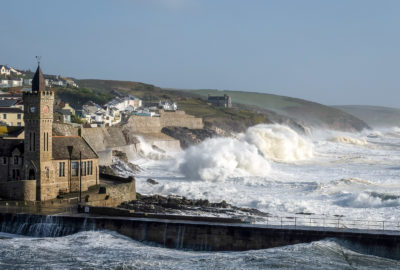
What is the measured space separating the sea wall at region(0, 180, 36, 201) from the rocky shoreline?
15.5 ft

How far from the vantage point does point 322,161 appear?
7619 cm

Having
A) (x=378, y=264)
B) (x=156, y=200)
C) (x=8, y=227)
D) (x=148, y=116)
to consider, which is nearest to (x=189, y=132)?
(x=148, y=116)

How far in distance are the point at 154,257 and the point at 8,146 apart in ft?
47.6

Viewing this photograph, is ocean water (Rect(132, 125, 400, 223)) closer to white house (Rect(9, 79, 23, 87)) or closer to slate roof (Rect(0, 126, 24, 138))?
slate roof (Rect(0, 126, 24, 138))

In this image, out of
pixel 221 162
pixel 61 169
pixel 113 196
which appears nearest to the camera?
pixel 113 196

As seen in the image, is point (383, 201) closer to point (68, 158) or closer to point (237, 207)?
point (237, 207)

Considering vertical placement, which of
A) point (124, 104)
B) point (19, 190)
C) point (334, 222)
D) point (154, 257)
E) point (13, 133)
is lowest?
point (154, 257)

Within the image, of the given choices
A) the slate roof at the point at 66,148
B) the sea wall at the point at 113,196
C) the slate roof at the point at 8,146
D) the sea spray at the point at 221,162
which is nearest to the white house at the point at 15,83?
the sea spray at the point at 221,162

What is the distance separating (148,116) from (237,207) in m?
55.4

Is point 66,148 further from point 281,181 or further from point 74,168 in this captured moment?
point 281,181

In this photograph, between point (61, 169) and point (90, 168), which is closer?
point (61, 169)

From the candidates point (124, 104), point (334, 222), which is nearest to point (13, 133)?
point (334, 222)

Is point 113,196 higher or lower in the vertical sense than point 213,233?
higher

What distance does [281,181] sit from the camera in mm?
50844
